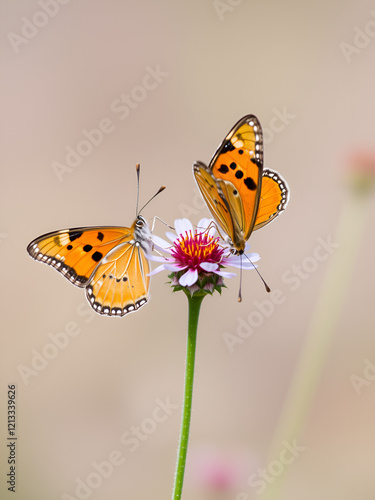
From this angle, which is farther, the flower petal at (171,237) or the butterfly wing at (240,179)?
the flower petal at (171,237)

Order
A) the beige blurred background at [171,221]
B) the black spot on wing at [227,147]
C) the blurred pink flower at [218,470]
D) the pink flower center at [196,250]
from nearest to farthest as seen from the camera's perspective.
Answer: the pink flower center at [196,250] < the black spot on wing at [227,147] < the blurred pink flower at [218,470] < the beige blurred background at [171,221]

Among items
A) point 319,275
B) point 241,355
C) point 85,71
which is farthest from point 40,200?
point 319,275

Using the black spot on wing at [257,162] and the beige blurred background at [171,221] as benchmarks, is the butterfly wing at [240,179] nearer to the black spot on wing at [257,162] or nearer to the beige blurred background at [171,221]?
the black spot on wing at [257,162]

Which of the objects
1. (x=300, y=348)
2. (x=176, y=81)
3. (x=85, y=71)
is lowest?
(x=300, y=348)

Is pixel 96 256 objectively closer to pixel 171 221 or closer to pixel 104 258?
pixel 104 258

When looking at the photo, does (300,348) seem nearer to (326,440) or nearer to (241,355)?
(241,355)

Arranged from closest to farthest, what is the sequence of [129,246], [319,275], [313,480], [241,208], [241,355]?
[241,208], [129,246], [313,480], [241,355], [319,275]

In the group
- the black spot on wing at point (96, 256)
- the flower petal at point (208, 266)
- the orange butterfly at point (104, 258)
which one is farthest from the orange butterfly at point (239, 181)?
the black spot on wing at point (96, 256)
